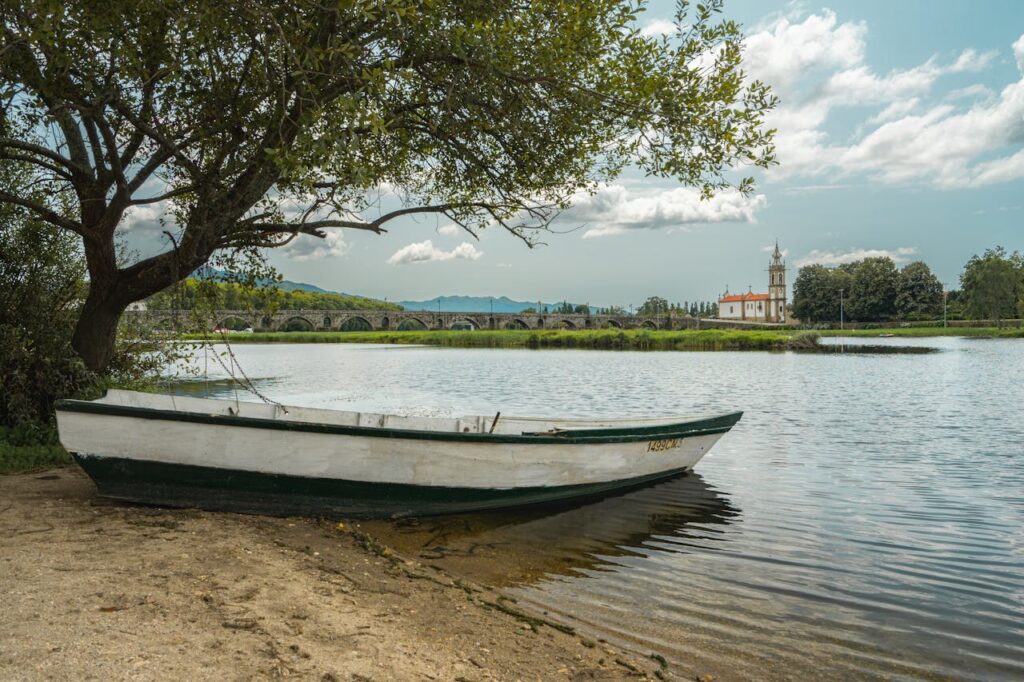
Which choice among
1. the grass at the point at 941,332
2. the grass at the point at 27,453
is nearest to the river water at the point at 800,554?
the grass at the point at 27,453

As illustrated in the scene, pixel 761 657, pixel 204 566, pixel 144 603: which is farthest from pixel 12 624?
pixel 761 657

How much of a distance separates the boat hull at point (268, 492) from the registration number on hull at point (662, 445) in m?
2.81

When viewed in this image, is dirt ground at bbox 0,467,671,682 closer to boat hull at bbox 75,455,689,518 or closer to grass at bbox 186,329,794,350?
boat hull at bbox 75,455,689,518

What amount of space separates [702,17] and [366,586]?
8.58m

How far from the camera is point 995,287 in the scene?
4200 inches

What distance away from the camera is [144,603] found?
5.09 m

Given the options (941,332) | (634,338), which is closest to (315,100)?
(634,338)

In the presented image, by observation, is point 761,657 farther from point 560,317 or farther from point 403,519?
point 560,317

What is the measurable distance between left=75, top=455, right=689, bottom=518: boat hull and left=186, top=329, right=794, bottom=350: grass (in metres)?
54.9

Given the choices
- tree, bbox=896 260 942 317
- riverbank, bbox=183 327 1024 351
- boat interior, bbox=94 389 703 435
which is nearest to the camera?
boat interior, bbox=94 389 703 435

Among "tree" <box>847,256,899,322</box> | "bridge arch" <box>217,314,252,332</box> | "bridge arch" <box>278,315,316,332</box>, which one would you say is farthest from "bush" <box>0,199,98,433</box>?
"tree" <box>847,256,899,322</box>

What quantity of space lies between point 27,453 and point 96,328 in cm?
222

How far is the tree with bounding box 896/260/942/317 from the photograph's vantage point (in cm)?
11638

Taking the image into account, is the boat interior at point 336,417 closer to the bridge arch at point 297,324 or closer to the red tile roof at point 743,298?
the bridge arch at point 297,324
